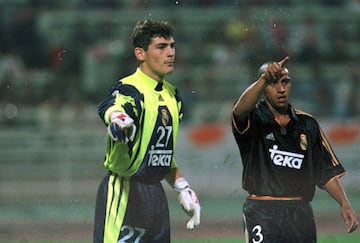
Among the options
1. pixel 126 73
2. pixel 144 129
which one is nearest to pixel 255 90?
pixel 144 129

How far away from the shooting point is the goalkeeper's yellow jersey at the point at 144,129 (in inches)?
227

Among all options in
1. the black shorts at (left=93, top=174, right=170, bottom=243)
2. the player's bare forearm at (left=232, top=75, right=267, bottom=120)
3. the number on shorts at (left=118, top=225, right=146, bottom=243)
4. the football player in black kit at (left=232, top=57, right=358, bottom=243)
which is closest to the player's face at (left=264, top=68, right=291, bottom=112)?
the football player in black kit at (left=232, top=57, right=358, bottom=243)

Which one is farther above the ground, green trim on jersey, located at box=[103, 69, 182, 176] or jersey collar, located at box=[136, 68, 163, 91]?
jersey collar, located at box=[136, 68, 163, 91]

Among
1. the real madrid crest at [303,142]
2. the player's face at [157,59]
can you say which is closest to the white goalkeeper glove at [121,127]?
the player's face at [157,59]

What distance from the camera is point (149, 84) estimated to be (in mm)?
5965

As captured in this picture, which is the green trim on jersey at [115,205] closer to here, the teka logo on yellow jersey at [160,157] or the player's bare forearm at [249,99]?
the teka logo on yellow jersey at [160,157]

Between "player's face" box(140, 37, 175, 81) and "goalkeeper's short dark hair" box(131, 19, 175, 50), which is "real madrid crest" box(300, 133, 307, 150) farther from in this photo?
"goalkeeper's short dark hair" box(131, 19, 175, 50)

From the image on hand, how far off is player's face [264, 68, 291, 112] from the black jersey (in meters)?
0.08

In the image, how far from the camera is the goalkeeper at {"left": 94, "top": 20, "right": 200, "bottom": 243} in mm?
5805

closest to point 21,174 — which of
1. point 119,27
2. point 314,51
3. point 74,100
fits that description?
point 74,100

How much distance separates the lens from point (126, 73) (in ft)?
33.0

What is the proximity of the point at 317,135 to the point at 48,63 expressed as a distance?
635cm

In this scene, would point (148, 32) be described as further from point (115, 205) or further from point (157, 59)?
point (115, 205)

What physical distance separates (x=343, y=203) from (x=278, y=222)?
41 centimetres
